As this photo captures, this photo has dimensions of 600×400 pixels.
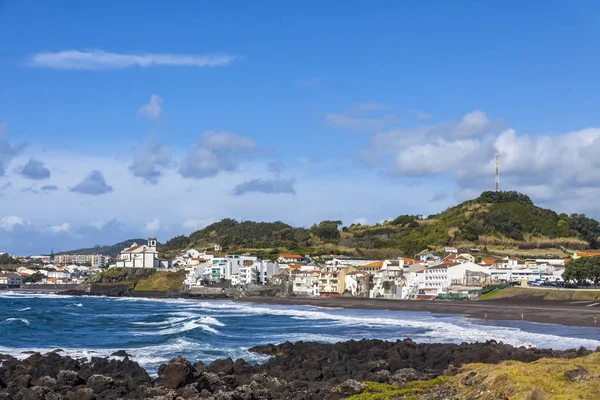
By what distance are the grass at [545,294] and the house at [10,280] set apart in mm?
97786

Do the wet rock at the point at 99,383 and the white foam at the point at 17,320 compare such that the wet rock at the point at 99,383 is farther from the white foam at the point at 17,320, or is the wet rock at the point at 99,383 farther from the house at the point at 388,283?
the house at the point at 388,283

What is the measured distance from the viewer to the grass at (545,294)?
6347cm

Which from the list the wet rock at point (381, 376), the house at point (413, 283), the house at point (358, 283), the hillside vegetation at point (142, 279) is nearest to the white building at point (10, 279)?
the hillside vegetation at point (142, 279)

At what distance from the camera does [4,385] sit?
2245 centimetres

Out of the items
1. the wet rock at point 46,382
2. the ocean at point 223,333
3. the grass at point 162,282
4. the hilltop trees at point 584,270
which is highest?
the hilltop trees at point 584,270

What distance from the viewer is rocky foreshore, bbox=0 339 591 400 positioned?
798 inches

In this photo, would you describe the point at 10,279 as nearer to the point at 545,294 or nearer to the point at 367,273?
the point at 367,273

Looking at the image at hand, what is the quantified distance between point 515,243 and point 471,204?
24.5 metres

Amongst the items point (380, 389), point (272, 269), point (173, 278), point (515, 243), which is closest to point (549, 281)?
point (272, 269)

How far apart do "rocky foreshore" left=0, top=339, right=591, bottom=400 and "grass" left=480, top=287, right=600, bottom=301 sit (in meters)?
38.8

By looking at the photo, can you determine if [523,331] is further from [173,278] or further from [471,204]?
[471,204]

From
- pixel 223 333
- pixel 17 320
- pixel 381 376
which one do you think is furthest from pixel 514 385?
pixel 17 320

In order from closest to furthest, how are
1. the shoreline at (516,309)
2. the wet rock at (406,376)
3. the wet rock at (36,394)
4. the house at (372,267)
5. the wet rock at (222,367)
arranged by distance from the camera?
the wet rock at (36,394) < the wet rock at (406,376) < the wet rock at (222,367) < the shoreline at (516,309) < the house at (372,267)

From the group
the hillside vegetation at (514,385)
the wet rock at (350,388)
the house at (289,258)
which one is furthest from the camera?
the house at (289,258)
